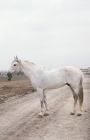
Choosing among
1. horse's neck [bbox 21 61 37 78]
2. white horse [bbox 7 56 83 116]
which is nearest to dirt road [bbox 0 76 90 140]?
white horse [bbox 7 56 83 116]

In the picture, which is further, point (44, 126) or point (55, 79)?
point (55, 79)

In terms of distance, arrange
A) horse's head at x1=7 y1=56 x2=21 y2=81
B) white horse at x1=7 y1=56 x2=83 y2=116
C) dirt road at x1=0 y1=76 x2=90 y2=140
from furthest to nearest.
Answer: horse's head at x1=7 y1=56 x2=21 y2=81 → white horse at x1=7 y1=56 x2=83 y2=116 → dirt road at x1=0 y1=76 x2=90 y2=140

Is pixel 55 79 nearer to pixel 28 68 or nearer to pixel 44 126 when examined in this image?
pixel 28 68

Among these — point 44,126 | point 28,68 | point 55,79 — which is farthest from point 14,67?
point 44,126

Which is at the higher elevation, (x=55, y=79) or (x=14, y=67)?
(x=14, y=67)

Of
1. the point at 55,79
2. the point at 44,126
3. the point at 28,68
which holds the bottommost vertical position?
the point at 44,126

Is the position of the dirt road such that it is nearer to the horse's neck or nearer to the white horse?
the white horse

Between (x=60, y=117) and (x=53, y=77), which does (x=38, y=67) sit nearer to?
(x=53, y=77)

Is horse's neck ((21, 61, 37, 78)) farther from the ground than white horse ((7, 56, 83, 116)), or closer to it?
farther from the ground

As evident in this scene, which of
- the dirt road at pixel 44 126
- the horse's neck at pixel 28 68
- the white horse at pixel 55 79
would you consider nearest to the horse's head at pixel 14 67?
the white horse at pixel 55 79

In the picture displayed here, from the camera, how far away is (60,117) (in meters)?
9.91

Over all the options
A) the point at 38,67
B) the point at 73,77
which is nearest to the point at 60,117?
the point at 73,77

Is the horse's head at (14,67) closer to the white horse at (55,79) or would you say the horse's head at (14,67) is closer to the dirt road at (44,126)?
the white horse at (55,79)

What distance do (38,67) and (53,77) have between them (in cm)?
89
